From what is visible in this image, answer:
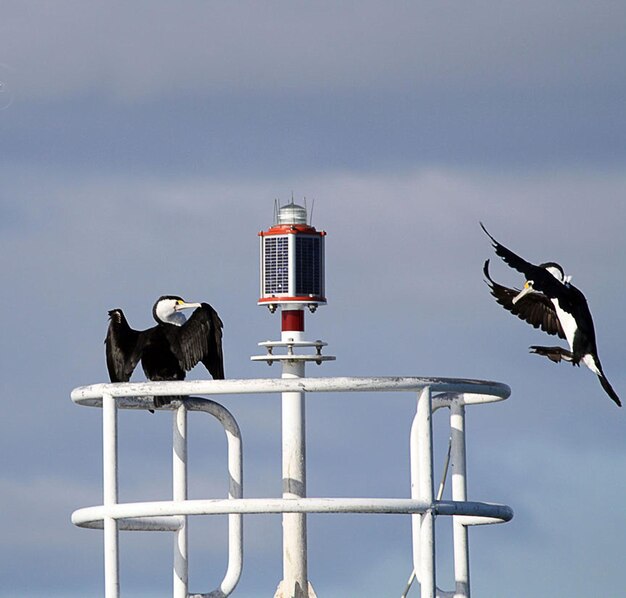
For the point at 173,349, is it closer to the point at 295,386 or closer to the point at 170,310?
the point at 170,310

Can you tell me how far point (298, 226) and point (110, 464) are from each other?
16.1 feet

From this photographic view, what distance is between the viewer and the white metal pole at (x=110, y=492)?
3969 centimetres

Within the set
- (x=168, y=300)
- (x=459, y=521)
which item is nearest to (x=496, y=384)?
(x=459, y=521)

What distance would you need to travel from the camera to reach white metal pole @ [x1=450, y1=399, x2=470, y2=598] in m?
41.5

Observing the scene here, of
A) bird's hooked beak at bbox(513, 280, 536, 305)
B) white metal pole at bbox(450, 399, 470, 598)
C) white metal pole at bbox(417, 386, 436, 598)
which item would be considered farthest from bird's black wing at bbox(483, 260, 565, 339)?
white metal pole at bbox(417, 386, 436, 598)

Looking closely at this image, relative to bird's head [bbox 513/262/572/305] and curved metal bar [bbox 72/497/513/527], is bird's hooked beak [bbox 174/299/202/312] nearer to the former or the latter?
curved metal bar [bbox 72/497/513/527]

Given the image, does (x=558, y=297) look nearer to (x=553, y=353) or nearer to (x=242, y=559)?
(x=553, y=353)

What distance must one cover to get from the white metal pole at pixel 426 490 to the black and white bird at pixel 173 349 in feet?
14.0

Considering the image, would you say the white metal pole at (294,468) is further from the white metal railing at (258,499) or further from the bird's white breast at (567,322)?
the bird's white breast at (567,322)

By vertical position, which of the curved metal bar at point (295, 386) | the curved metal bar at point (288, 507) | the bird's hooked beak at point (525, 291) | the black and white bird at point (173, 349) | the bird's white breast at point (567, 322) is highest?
the bird's hooked beak at point (525, 291)

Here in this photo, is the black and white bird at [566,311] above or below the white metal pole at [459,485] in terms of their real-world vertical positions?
above

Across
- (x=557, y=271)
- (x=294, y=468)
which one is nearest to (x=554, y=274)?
(x=557, y=271)

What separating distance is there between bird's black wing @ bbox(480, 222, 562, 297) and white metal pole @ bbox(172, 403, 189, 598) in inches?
242

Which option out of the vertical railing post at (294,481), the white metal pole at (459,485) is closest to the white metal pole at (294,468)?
the vertical railing post at (294,481)
